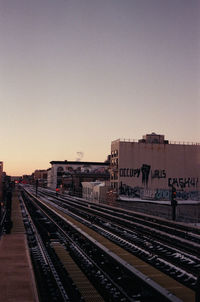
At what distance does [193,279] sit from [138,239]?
10325 millimetres

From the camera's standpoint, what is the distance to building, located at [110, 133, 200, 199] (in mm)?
74750

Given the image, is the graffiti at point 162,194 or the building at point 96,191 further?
the building at point 96,191

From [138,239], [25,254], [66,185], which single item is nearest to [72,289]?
[25,254]

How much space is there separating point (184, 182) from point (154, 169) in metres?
8.67

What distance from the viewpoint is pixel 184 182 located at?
81.0m

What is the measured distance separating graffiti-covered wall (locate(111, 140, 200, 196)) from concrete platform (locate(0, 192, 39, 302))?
5488 cm

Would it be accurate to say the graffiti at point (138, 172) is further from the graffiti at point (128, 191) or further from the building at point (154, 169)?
the graffiti at point (128, 191)

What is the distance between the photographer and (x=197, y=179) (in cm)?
8269

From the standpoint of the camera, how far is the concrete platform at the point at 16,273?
11.1 m

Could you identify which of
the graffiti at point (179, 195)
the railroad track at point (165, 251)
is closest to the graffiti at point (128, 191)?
the graffiti at point (179, 195)

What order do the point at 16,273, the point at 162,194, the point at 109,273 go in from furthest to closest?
the point at 162,194 < the point at 109,273 < the point at 16,273

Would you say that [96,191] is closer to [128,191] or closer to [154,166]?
[128,191]

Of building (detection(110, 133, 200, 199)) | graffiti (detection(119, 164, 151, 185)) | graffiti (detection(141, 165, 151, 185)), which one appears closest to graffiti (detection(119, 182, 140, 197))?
building (detection(110, 133, 200, 199))

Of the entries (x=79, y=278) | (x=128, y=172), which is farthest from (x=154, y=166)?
(x=79, y=278)
